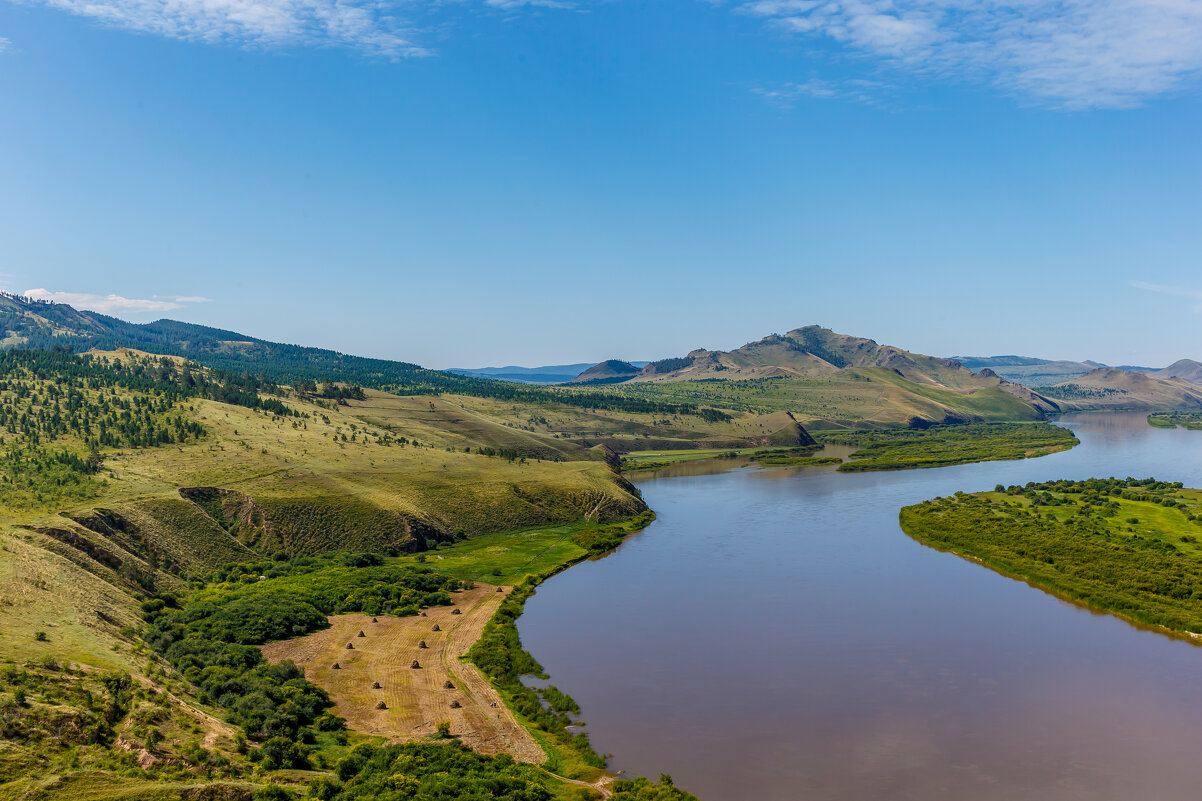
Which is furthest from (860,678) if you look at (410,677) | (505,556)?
(505,556)

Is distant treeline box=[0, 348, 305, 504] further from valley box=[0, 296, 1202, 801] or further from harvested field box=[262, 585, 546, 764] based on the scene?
harvested field box=[262, 585, 546, 764]

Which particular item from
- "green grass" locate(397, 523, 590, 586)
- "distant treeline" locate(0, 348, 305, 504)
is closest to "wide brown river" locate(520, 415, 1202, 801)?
"green grass" locate(397, 523, 590, 586)

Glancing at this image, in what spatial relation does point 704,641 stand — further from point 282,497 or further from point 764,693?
point 282,497

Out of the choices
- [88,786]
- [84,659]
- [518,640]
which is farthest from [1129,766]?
[84,659]

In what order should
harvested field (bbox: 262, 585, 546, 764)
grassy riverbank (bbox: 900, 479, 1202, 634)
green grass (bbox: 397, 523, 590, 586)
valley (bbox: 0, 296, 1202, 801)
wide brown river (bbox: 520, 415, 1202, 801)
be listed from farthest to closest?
1. green grass (bbox: 397, 523, 590, 586)
2. grassy riverbank (bbox: 900, 479, 1202, 634)
3. harvested field (bbox: 262, 585, 546, 764)
4. wide brown river (bbox: 520, 415, 1202, 801)
5. valley (bbox: 0, 296, 1202, 801)

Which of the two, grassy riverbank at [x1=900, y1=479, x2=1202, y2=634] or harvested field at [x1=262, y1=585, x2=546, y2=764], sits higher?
grassy riverbank at [x1=900, y1=479, x2=1202, y2=634]

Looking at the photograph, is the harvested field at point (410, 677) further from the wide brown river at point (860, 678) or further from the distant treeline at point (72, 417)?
the distant treeline at point (72, 417)
